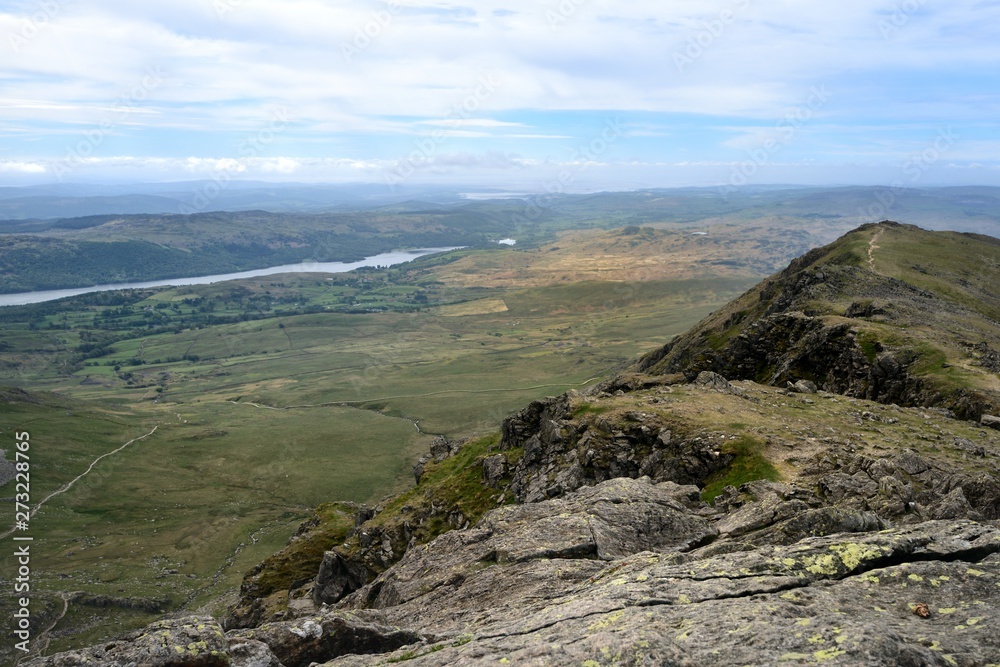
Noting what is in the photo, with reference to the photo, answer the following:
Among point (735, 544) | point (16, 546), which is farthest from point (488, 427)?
point (735, 544)

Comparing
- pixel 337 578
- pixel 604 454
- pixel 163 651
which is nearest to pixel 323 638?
pixel 163 651

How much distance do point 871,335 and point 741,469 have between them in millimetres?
33882

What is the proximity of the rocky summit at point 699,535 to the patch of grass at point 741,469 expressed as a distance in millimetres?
181

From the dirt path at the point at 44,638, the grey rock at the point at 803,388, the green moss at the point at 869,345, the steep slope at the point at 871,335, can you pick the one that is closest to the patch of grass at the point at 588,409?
the grey rock at the point at 803,388

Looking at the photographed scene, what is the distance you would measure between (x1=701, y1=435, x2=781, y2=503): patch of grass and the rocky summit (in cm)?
18

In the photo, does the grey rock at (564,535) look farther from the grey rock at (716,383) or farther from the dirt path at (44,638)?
the dirt path at (44,638)

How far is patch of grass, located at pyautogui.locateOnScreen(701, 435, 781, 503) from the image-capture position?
35938 millimetres

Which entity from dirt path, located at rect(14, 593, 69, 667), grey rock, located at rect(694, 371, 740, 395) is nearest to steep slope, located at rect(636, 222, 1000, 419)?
grey rock, located at rect(694, 371, 740, 395)

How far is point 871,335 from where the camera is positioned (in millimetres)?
61844

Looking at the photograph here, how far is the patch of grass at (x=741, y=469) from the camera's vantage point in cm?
3594

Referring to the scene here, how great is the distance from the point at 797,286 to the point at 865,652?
8912cm

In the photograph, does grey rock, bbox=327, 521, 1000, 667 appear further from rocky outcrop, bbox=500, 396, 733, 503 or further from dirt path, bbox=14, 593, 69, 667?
dirt path, bbox=14, 593, 69, 667

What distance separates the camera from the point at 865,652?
14.8 m

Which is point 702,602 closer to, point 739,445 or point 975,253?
point 739,445
